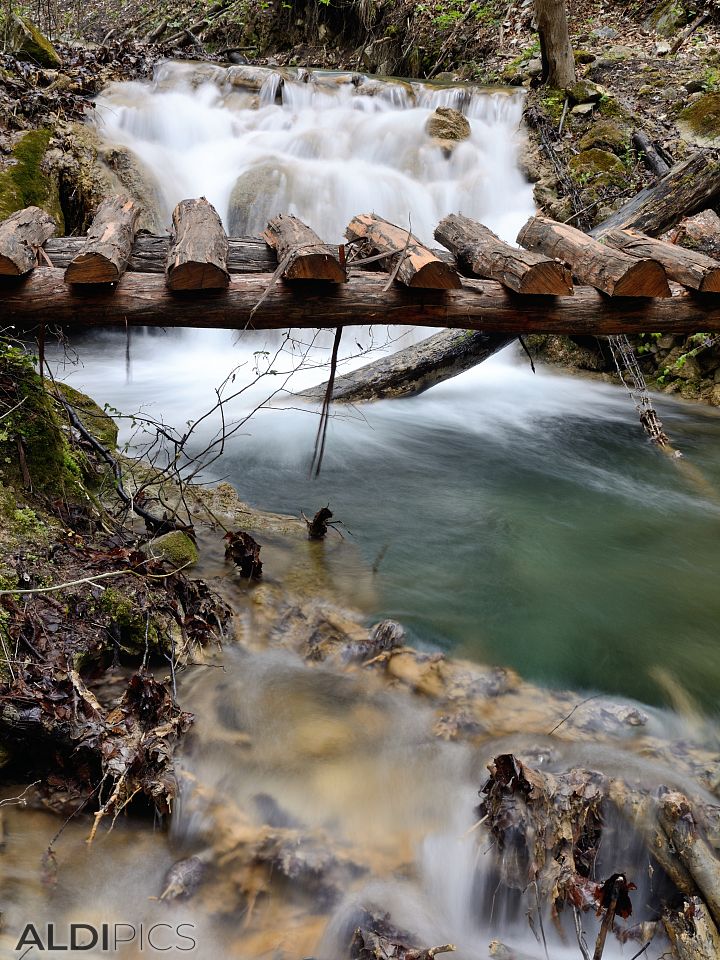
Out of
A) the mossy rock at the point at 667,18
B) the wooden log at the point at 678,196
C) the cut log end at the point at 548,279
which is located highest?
the mossy rock at the point at 667,18

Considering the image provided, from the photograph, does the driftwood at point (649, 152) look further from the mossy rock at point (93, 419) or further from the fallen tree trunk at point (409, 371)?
the mossy rock at point (93, 419)

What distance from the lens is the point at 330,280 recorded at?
3359 millimetres

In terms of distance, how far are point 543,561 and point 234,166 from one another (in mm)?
8219

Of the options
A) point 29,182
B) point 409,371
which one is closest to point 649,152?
point 409,371

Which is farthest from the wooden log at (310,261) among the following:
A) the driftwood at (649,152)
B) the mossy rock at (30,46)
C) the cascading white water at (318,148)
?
the mossy rock at (30,46)

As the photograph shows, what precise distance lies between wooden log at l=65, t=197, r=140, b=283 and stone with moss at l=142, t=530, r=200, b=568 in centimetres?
163

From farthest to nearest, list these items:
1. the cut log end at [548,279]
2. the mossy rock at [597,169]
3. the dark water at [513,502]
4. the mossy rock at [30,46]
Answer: the mossy rock at [30,46]
the mossy rock at [597,169]
the dark water at [513,502]
the cut log end at [548,279]

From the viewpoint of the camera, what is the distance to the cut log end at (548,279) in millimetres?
3545

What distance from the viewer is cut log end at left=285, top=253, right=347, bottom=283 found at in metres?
3.24

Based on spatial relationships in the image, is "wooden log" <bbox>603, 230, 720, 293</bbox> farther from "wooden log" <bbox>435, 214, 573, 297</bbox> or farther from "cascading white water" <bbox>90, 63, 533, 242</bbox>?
"cascading white water" <bbox>90, 63, 533, 242</bbox>

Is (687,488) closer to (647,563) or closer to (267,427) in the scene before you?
(647,563)

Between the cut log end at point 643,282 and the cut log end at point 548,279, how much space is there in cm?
28

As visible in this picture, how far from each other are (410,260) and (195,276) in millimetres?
1036

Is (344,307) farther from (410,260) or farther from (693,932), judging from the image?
(693,932)
